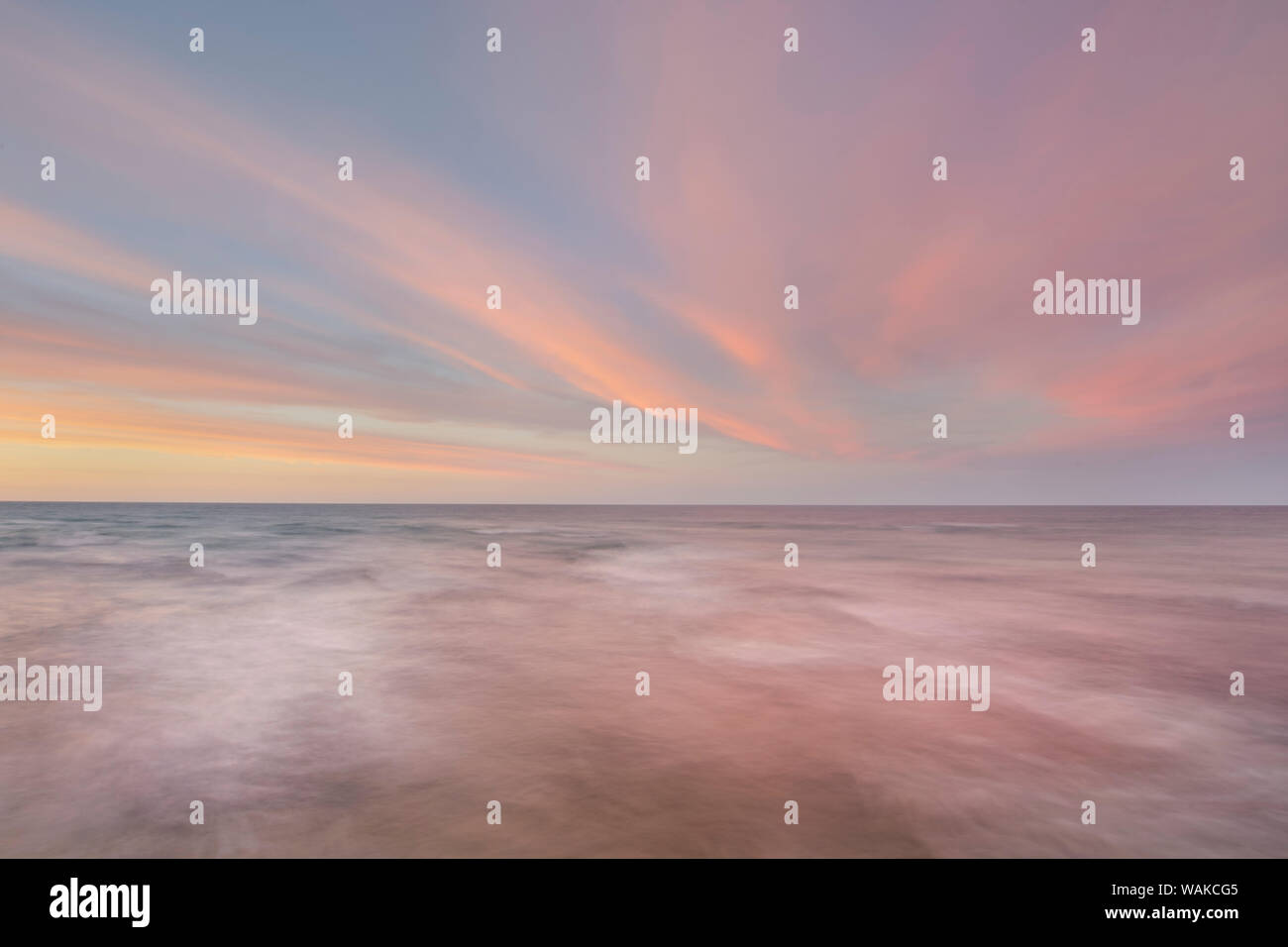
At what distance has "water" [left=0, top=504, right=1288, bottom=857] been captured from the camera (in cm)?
511

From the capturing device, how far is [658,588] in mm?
→ 18922

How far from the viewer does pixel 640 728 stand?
7418mm

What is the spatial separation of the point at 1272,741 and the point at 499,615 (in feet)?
43.5
